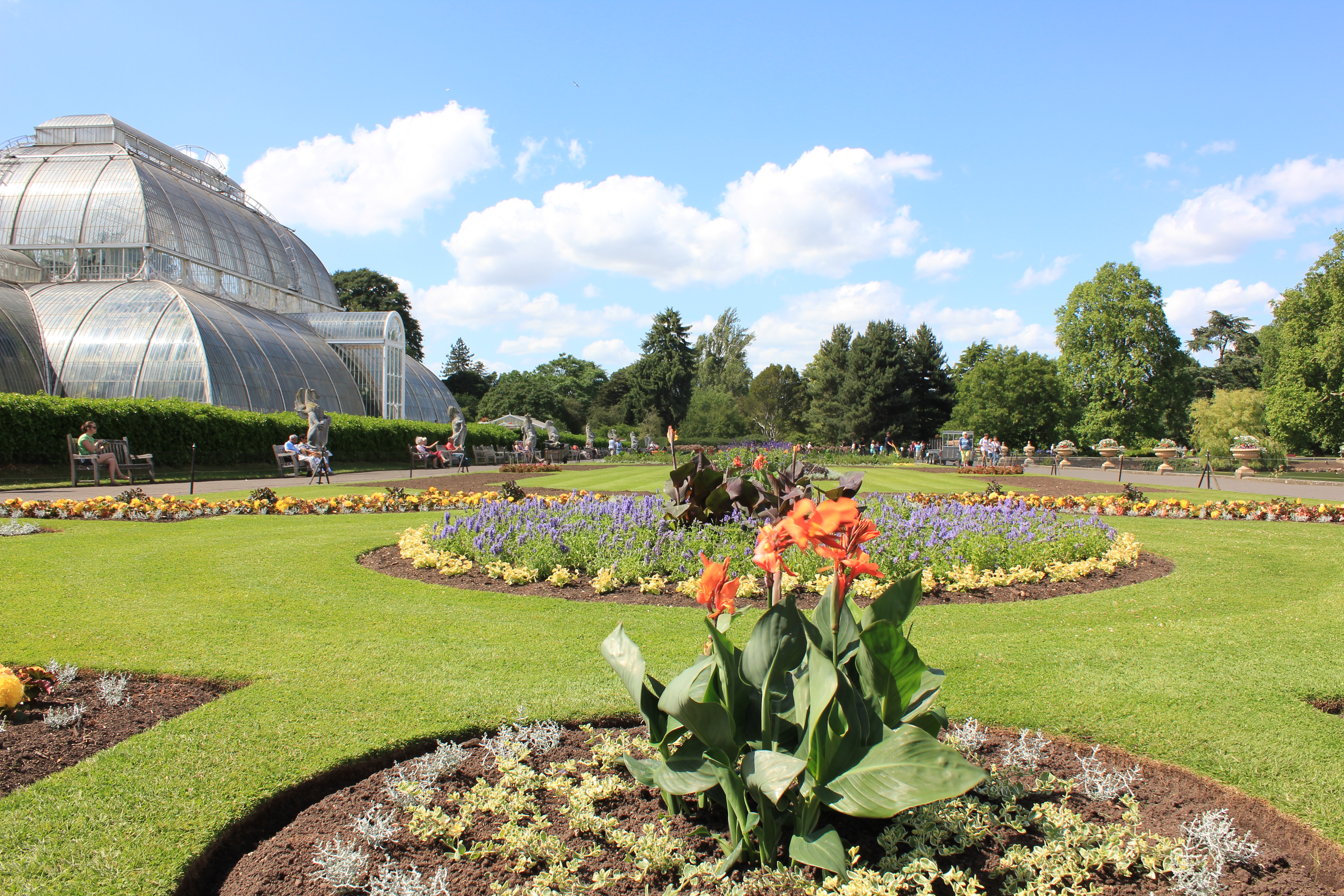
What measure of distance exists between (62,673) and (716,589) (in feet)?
11.3

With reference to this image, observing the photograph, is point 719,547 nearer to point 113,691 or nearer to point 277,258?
point 113,691

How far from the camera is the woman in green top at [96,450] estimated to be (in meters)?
15.3

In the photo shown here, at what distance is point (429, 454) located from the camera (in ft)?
90.3

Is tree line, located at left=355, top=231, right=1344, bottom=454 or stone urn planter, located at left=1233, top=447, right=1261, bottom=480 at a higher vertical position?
tree line, located at left=355, top=231, right=1344, bottom=454

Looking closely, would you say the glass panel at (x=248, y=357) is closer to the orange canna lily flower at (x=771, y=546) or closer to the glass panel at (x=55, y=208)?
the glass panel at (x=55, y=208)

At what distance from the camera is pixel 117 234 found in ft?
108

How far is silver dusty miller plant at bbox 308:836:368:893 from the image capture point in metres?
2.02

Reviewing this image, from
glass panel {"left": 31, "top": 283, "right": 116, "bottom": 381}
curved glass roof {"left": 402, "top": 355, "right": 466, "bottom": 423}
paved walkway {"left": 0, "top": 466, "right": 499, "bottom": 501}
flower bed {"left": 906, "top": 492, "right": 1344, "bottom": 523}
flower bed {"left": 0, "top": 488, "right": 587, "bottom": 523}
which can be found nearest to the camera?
flower bed {"left": 0, "top": 488, "right": 587, "bottom": 523}

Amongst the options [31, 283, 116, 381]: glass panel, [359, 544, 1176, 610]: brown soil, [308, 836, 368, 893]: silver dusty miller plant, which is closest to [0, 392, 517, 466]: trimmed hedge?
[31, 283, 116, 381]: glass panel

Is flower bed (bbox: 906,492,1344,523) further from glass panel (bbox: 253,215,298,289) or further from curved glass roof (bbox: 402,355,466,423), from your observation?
glass panel (bbox: 253,215,298,289)

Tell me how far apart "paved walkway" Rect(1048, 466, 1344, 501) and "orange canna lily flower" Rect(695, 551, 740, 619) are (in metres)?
17.0

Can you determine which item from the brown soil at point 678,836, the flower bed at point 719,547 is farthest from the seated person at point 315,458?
the brown soil at point 678,836

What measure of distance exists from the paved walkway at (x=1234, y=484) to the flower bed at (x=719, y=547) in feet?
36.3

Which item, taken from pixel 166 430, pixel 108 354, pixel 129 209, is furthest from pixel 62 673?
pixel 129 209
